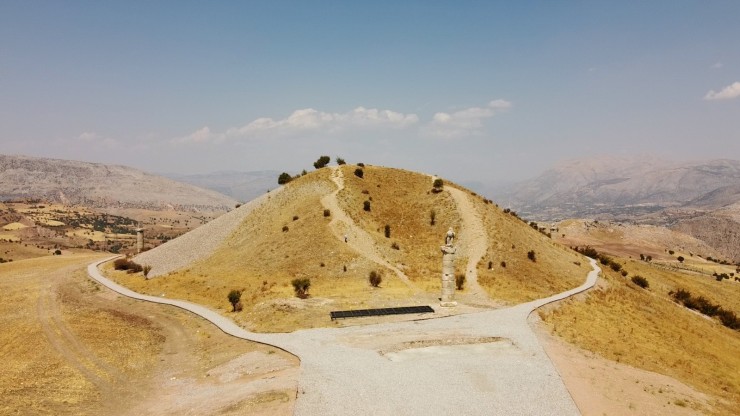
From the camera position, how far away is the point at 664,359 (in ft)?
86.0

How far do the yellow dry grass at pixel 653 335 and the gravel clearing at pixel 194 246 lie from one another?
149 feet

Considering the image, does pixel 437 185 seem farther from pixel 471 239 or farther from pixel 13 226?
pixel 13 226

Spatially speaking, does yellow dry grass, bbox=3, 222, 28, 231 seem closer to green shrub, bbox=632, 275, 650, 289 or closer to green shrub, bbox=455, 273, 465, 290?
green shrub, bbox=455, 273, 465, 290

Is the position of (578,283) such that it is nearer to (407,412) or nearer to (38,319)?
(407,412)

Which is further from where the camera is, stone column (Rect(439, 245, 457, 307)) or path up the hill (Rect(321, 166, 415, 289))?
path up the hill (Rect(321, 166, 415, 289))

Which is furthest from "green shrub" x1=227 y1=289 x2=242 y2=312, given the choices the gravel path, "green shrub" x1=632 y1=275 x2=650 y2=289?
A: "green shrub" x1=632 y1=275 x2=650 y2=289

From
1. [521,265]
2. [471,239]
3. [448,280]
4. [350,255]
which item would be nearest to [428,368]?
[448,280]

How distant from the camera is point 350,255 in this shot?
47.0m

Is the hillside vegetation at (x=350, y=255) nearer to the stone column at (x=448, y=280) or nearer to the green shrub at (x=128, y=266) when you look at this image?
the green shrub at (x=128, y=266)

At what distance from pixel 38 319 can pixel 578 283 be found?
168 ft

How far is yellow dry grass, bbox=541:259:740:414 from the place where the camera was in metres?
24.3

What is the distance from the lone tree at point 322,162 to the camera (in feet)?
246

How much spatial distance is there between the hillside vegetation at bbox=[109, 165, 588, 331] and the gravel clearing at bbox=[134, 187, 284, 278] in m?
0.59

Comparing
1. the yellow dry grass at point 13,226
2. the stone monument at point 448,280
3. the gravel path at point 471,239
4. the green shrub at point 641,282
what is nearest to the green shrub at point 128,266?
the stone monument at point 448,280
